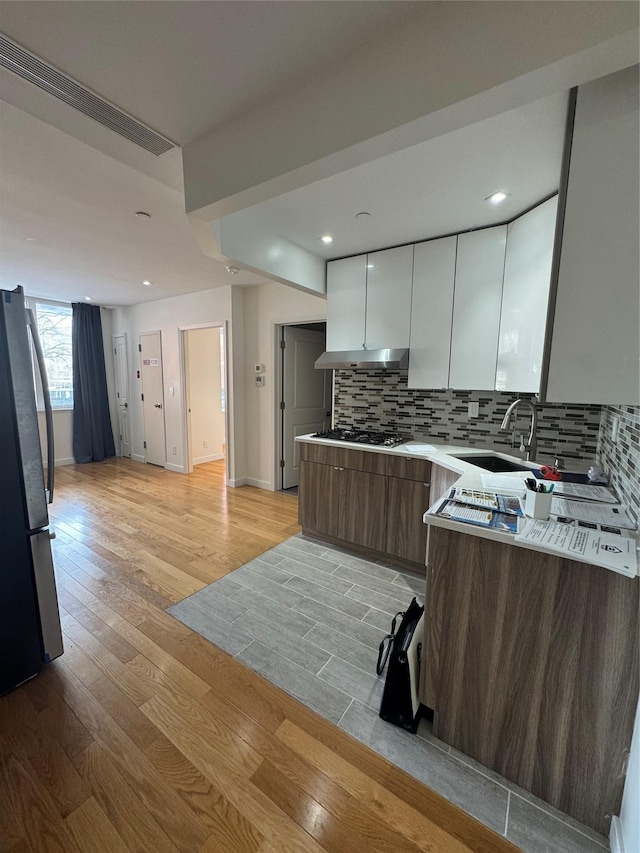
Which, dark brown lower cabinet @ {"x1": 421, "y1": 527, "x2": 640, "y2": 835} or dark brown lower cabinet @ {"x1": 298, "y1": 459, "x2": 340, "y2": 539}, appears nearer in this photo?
dark brown lower cabinet @ {"x1": 421, "y1": 527, "x2": 640, "y2": 835}

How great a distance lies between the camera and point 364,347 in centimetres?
293

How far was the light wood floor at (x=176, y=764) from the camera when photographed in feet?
3.55

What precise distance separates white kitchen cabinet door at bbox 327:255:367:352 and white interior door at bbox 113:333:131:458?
4.35 m

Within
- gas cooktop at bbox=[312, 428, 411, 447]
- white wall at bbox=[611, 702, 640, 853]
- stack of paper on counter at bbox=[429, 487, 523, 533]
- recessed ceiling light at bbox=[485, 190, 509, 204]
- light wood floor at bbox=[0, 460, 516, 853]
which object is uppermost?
recessed ceiling light at bbox=[485, 190, 509, 204]

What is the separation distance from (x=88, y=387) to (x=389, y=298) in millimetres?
5181

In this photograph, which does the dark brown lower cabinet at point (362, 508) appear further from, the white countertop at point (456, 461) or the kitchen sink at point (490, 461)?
the kitchen sink at point (490, 461)

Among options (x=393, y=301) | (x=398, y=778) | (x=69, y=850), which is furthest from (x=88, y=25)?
(x=398, y=778)

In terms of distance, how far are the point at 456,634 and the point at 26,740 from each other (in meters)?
1.79

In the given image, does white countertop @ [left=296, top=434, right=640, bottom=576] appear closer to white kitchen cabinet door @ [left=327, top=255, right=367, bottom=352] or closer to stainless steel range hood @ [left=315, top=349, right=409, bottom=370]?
stainless steel range hood @ [left=315, top=349, right=409, bottom=370]

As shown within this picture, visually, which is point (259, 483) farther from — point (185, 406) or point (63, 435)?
point (63, 435)

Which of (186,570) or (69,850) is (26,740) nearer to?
(69,850)

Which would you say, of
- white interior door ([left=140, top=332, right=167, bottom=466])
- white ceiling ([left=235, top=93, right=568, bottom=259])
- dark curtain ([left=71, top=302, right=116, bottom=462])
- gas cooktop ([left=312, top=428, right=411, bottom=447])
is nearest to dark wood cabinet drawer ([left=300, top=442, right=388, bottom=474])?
gas cooktop ([left=312, top=428, right=411, bottom=447])

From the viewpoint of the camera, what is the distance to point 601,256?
1.17m

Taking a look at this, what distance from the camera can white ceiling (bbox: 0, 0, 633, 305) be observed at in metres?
1.03
